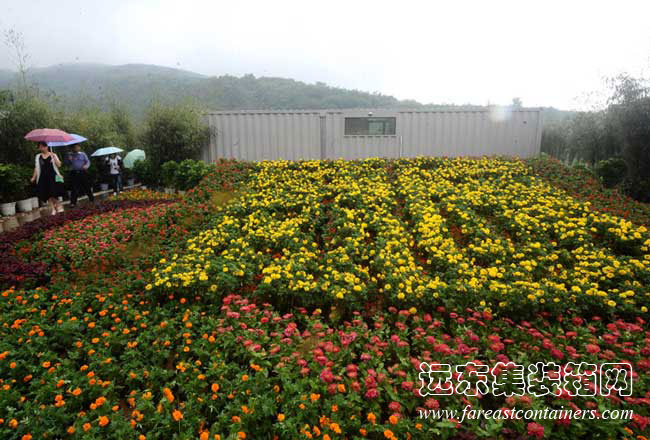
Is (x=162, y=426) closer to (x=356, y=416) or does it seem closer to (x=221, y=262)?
(x=356, y=416)

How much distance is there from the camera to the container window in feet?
37.3

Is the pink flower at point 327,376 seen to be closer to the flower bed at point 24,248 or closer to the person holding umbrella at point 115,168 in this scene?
the flower bed at point 24,248

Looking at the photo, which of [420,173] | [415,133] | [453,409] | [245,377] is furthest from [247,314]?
[415,133]

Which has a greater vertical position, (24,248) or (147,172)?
(147,172)

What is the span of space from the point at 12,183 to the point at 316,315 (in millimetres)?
8129

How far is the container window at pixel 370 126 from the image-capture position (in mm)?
11375

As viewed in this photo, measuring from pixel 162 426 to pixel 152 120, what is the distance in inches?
487

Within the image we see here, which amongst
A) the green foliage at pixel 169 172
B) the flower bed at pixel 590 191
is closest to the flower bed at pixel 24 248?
the green foliage at pixel 169 172

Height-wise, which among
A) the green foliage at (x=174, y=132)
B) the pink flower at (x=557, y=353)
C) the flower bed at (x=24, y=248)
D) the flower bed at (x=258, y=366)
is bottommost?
the flower bed at (x=258, y=366)

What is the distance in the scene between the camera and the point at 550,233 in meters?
5.18

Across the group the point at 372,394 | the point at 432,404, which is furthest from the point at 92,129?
the point at 432,404

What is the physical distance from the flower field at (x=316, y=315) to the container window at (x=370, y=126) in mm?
5472

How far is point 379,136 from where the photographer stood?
11516 millimetres

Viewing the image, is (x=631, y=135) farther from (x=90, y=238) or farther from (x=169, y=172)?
(x=169, y=172)
